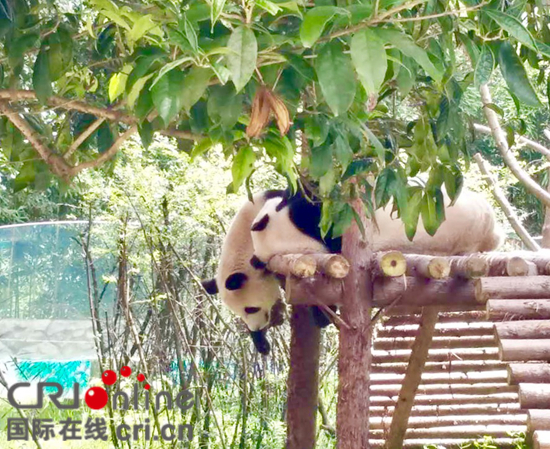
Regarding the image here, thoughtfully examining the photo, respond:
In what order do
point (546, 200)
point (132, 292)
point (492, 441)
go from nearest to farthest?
point (546, 200), point (492, 441), point (132, 292)

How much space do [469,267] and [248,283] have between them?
184cm

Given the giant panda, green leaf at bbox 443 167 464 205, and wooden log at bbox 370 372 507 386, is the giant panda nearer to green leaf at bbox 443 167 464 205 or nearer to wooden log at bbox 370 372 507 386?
wooden log at bbox 370 372 507 386

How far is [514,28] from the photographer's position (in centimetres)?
107

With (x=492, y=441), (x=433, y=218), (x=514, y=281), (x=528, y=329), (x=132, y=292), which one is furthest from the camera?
(x=132, y=292)

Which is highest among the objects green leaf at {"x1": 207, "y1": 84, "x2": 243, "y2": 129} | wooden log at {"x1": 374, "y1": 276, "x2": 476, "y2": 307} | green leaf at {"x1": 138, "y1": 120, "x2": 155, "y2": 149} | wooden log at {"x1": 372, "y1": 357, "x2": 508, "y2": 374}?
wooden log at {"x1": 374, "y1": 276, "x2": 476, "y2": 307}

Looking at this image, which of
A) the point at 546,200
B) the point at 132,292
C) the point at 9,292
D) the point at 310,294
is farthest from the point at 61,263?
the point at 546,200

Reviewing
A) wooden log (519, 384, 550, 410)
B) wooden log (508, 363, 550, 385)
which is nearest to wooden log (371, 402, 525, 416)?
wooden log (508, 363, 550, 385)

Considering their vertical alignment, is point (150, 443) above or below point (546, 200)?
below

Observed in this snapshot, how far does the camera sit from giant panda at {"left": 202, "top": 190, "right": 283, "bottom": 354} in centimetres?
495

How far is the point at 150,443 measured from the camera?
5.07 metres

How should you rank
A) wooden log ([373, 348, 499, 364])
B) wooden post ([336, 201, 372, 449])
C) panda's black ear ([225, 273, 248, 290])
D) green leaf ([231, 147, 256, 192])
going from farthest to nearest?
wooden log ([373, 348, 499, 364]), panda's black ear ([225, 273, 248, 290]), wooden post ([336, 201, 372, 449]), green leaf ([231, 147, 256, 192])

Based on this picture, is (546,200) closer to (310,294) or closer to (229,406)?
(310,294)

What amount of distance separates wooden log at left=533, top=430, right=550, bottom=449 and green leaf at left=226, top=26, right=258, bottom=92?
1592 millimetres

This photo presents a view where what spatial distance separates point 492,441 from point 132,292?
2.79 metres
